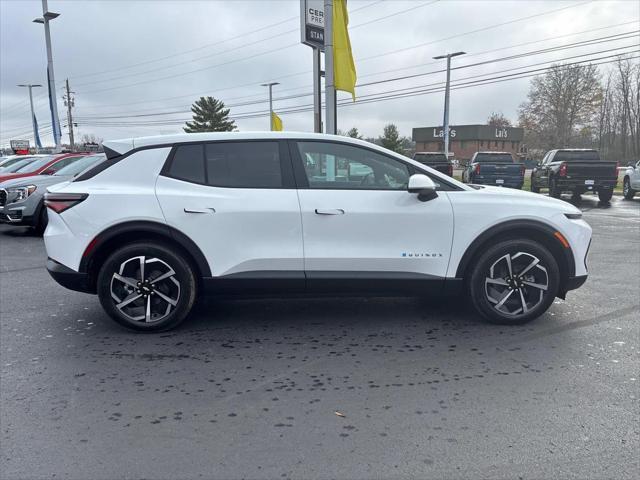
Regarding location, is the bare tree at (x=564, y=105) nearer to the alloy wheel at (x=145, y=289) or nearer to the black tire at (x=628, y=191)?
the black tire at (x=628, y=191)

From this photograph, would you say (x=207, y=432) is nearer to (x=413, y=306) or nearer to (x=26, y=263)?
(x=413, y=306)

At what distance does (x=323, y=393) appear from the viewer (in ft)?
11.1

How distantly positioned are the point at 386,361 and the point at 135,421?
181 cm

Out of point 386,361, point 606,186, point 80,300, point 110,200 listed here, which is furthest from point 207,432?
point 606,186

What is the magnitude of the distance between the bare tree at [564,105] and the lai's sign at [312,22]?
5035 cm

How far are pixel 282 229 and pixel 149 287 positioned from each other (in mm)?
1275

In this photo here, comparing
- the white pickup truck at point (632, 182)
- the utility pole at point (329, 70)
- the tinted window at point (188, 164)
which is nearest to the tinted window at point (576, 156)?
the white pickup truck at point (632, 182)

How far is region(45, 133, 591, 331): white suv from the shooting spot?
4.37 meters

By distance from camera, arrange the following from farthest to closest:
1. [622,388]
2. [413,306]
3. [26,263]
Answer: [26,263] < [413,306] < [622,388]

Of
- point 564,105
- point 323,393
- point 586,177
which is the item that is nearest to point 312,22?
point 323,393

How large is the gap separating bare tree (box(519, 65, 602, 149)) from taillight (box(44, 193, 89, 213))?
5900 cm

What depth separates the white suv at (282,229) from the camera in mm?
4367

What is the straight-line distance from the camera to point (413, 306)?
17.5 feet

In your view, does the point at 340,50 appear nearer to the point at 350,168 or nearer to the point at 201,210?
the point at 350,168
